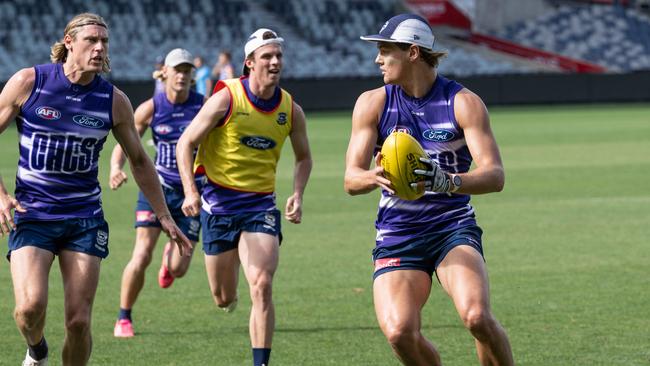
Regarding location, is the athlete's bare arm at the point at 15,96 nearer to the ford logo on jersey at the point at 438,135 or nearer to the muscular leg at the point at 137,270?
the ford logo on jersey at the point at 438,135

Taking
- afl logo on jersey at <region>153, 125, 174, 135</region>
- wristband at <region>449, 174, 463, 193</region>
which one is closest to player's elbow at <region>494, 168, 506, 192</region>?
wristband at <region>449, 174, 463, 193</region>

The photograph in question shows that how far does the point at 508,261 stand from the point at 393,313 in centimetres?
711

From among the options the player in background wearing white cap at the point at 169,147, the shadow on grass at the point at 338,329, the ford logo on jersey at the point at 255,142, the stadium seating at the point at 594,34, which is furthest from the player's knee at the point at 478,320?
the stadium seating at the point at 594,34

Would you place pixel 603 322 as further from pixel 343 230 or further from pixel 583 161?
pixel 583 161

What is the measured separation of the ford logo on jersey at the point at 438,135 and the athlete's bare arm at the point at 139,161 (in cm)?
179

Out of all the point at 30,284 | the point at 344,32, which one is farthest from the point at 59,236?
the point at 344,32

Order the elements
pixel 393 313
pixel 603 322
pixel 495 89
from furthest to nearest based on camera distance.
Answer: pixel 495 89 → pixel 603 322 → pixel 393 313

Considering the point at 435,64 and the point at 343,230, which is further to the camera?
the point at 343,230

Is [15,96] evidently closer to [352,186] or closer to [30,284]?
[30,284]

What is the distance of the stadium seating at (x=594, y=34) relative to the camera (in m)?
62.8

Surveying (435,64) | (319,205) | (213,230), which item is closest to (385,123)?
(435,64)

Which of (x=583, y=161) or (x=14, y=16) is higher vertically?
(x=14, y=16)

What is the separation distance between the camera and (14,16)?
49.9 m

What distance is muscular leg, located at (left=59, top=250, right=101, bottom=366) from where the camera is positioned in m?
7.44
